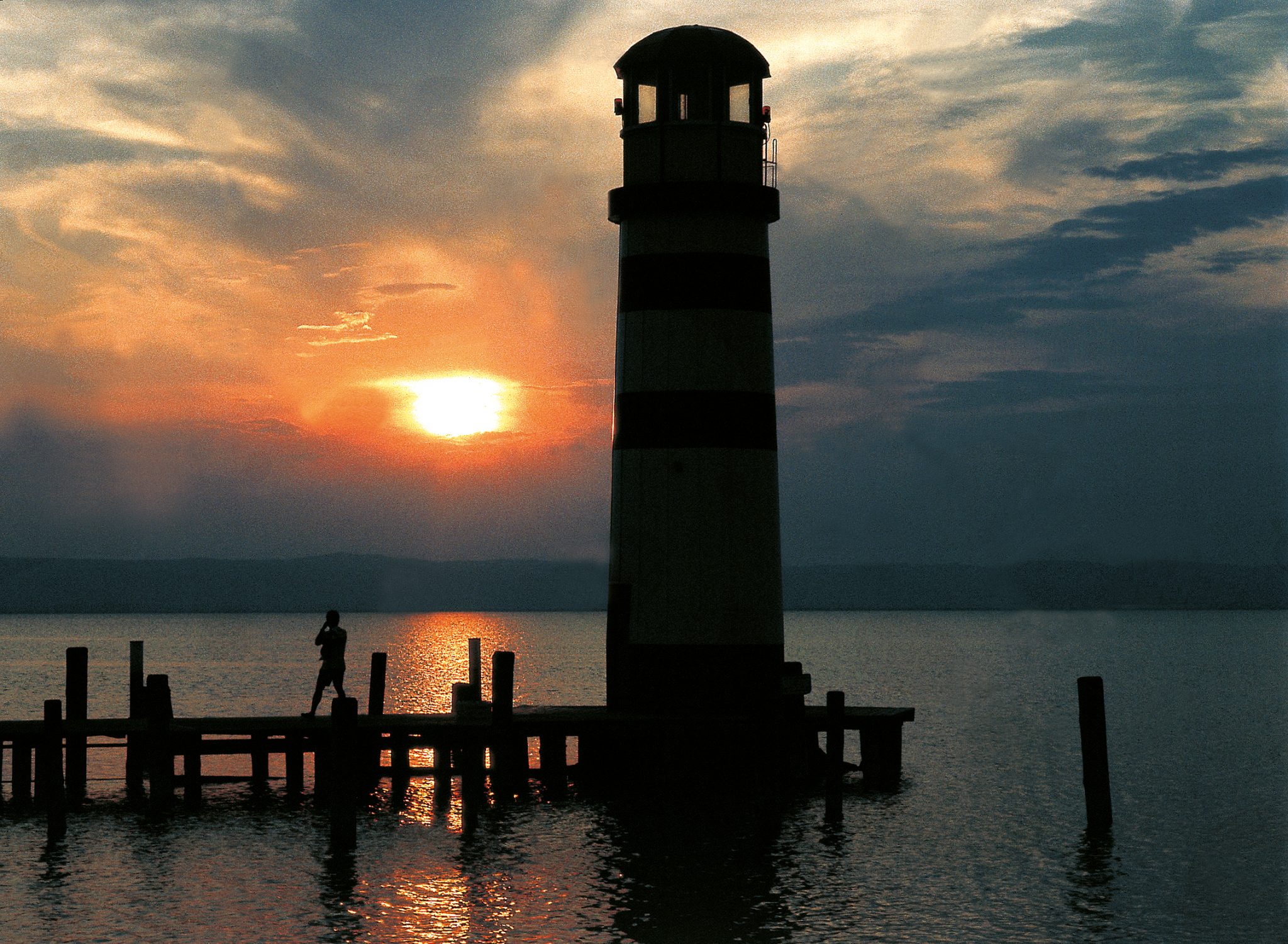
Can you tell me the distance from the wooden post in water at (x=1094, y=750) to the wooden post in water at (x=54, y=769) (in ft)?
57.0

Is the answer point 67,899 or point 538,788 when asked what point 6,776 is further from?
point 67,899

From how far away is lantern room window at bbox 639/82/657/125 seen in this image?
90.6 feet

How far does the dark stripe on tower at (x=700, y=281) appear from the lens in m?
26.9

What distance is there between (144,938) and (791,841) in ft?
37.0

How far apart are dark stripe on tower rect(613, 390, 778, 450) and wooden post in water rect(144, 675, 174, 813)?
9588mm

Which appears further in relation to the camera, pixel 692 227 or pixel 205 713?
pixel 205 713

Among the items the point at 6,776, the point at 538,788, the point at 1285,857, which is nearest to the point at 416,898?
the point at 538,788

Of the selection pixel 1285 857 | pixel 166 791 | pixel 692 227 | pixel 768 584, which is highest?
pixel 692 227

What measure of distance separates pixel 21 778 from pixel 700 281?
16737mm

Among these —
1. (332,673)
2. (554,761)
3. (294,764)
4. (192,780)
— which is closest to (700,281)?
(554,761)

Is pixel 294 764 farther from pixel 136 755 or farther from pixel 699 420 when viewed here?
pixel 699 420

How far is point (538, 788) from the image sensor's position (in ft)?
107

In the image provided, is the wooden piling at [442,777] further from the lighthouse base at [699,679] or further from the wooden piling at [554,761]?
the lighthouse base at [699,679]

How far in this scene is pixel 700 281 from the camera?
2688 cm
